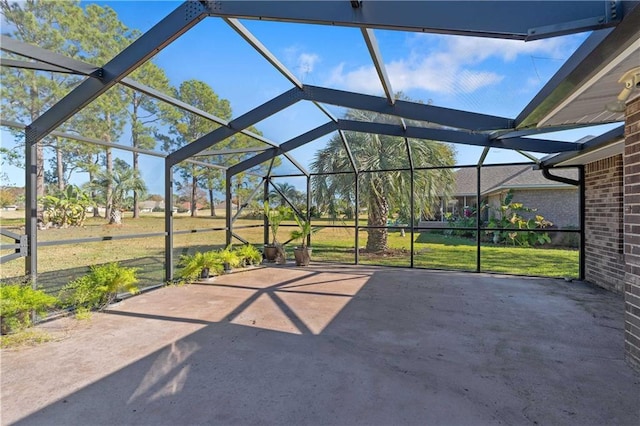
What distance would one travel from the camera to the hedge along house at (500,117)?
1.84 metres

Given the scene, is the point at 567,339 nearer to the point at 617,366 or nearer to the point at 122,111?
the point at 617,366

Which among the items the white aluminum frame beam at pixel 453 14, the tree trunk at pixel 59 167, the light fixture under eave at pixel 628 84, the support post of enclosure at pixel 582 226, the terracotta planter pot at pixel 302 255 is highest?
the white aluminum frame beam at pixel 453 14

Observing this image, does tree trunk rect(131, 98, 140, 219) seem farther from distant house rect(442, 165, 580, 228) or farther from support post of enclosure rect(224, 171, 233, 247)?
distant house rect(442, 165, 580, 228)

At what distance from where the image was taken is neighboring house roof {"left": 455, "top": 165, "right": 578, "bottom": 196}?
10953 millimetres

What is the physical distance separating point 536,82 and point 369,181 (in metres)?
5.40

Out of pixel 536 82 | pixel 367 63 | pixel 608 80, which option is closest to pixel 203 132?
pixel 367 63

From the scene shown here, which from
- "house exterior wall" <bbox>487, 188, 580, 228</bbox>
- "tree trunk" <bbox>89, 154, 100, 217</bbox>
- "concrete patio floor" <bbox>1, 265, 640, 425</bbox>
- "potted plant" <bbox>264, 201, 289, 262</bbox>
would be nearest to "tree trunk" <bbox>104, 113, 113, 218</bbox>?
"tree trunk" <bbox>89, 154, 100, 217</bbox>

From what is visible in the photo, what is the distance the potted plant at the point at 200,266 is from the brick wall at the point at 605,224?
21.9ft

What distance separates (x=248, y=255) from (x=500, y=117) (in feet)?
17.9

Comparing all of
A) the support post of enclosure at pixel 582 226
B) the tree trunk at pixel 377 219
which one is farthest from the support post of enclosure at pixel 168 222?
the support post of enclosure at pixel 582 226

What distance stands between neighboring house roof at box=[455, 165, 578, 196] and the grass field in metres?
2.55

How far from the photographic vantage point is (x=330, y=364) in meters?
2.52

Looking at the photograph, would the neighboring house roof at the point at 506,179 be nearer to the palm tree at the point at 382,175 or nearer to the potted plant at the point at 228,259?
the palm tree at the point at 382,175

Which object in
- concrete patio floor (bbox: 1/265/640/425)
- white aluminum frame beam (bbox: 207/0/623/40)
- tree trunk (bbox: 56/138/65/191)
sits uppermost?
white aluminum frame beam (bbox: 207/0/623/40)
